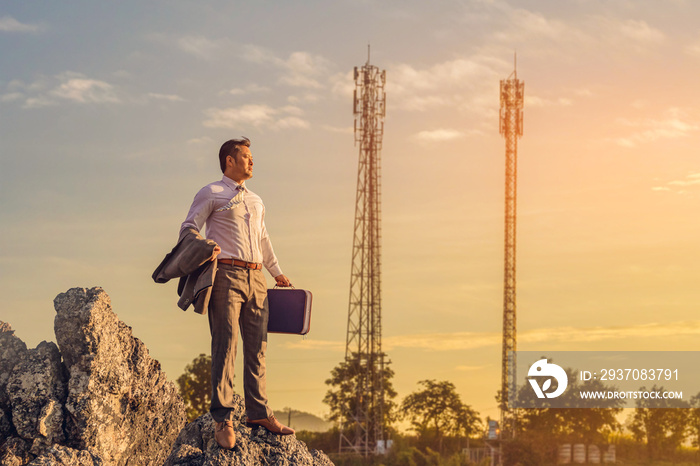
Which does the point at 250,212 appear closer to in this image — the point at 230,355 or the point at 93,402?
the point at 230,355

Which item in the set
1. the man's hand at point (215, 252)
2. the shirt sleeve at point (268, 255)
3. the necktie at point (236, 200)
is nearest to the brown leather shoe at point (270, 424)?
the shirt sleeve at point (268, 255)

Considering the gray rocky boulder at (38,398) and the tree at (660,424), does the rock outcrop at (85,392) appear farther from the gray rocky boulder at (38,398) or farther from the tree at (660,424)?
the tree at (660,424)

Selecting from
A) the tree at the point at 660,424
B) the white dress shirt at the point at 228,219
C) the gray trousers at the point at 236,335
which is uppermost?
the white dress shirt at the point at 228,219

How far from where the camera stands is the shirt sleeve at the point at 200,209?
757 centimetres

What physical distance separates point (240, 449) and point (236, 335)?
1.03 metres

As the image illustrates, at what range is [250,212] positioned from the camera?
25.5 feet

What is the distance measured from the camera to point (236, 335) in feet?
24.8

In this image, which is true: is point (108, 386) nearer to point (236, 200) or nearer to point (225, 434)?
point (225, 434)

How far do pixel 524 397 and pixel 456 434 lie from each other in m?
5.14

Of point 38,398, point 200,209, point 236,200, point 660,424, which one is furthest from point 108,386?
point 660,424

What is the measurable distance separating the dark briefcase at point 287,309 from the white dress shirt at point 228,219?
44 cm

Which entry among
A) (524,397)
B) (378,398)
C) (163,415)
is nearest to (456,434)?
(524,397)

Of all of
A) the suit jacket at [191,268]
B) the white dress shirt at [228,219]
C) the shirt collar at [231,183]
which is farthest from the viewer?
the shirt collar at [231,183]

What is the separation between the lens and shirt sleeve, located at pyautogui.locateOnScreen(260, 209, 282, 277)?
8.02m
